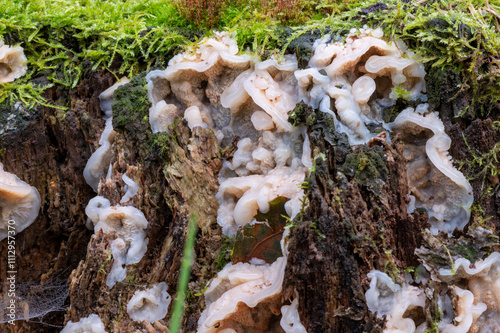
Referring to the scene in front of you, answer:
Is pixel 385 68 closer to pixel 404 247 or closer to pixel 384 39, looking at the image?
pixel 384 39

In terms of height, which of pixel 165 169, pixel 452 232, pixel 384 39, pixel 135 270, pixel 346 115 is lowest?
pixel 135 270

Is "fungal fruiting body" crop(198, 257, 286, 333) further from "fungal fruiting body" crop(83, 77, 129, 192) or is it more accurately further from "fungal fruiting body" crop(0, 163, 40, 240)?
"fungal fruiting body" crop(0, 163, 40, 240)

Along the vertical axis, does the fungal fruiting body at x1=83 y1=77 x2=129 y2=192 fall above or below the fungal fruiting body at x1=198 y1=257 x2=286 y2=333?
above

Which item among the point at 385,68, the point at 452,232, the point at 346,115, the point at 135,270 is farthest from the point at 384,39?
the point at 135,270

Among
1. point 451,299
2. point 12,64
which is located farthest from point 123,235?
point 451,299

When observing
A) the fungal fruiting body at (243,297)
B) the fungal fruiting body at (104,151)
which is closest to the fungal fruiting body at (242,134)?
the fungal fruiting body at (243,297)

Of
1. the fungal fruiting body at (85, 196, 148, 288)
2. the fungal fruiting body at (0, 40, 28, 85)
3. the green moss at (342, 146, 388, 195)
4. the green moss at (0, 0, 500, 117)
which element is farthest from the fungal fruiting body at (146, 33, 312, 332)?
the fungal fruiting body at (0, 40, 28, 85)
